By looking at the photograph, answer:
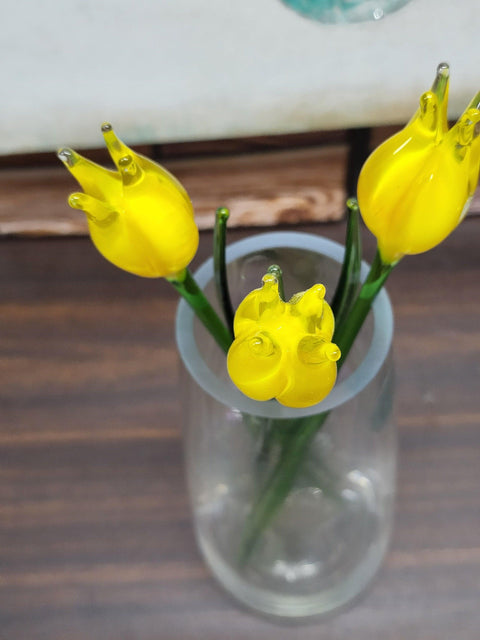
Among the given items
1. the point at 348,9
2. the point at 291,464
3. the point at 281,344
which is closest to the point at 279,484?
the point at 291,464

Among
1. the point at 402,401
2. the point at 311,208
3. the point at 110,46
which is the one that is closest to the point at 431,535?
the point at 402,401

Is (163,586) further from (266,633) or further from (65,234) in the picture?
(65,234)

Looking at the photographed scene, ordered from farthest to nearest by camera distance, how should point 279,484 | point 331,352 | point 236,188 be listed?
point 236,188 < point 279,484 < point 331,352

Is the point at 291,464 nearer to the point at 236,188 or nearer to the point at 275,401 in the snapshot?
the point at 275,401

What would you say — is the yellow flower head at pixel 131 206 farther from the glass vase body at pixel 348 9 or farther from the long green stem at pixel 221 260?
the glass vase body at pixel 348 9

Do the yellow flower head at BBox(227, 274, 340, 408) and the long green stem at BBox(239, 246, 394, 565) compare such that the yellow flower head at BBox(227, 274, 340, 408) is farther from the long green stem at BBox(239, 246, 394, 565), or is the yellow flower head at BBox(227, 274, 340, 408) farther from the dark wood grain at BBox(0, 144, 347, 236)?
the dark wood grain at BBox(0, 144, 347, 236)

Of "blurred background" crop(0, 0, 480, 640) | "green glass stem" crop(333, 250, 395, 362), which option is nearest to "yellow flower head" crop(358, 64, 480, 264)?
"green glass stem" crop(333, 250, 395, 362)

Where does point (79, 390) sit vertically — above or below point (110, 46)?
below

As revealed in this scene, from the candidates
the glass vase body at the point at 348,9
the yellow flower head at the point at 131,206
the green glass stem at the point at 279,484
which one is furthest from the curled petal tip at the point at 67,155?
the glass vase body at the point at 348,9
